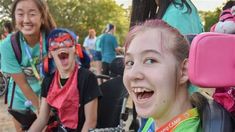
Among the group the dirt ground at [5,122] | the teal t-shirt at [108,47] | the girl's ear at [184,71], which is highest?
the girl's ear at [184,71]

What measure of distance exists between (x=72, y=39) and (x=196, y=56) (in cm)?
176

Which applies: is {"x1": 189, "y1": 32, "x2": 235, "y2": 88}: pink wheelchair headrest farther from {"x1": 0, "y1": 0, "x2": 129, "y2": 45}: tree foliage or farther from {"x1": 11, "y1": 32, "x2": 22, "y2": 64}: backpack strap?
{"x1": 0, "y1": 0, "x2": 129, "y2": 45}: tree foliage

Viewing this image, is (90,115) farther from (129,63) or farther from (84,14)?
(84,14)

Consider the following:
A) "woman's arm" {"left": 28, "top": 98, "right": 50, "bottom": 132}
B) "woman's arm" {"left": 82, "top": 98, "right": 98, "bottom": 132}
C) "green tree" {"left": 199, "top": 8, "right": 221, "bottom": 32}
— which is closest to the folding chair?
"woman's arm" {"left": 82, "top": 98, "right": 98, "bottom": 132}

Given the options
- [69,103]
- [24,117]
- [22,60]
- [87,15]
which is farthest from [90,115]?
[87,15]

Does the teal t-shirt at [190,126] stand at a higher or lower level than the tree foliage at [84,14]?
higher

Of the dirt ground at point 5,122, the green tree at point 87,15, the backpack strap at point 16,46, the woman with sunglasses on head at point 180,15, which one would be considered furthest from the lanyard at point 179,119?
the green tree at point 87,15

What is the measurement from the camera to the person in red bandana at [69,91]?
2.62 m

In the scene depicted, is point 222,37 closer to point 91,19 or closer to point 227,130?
point 227,130

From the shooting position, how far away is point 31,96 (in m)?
2.91

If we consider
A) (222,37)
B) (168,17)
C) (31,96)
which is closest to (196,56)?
(222,37)

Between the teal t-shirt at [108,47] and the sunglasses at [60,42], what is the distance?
6.10m

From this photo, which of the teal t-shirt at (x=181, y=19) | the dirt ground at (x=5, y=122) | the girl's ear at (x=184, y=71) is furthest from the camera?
the dirt ground at (x=5, y=122)

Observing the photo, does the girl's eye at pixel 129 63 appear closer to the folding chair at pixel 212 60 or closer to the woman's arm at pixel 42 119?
the folding chair at pixel 212 60
